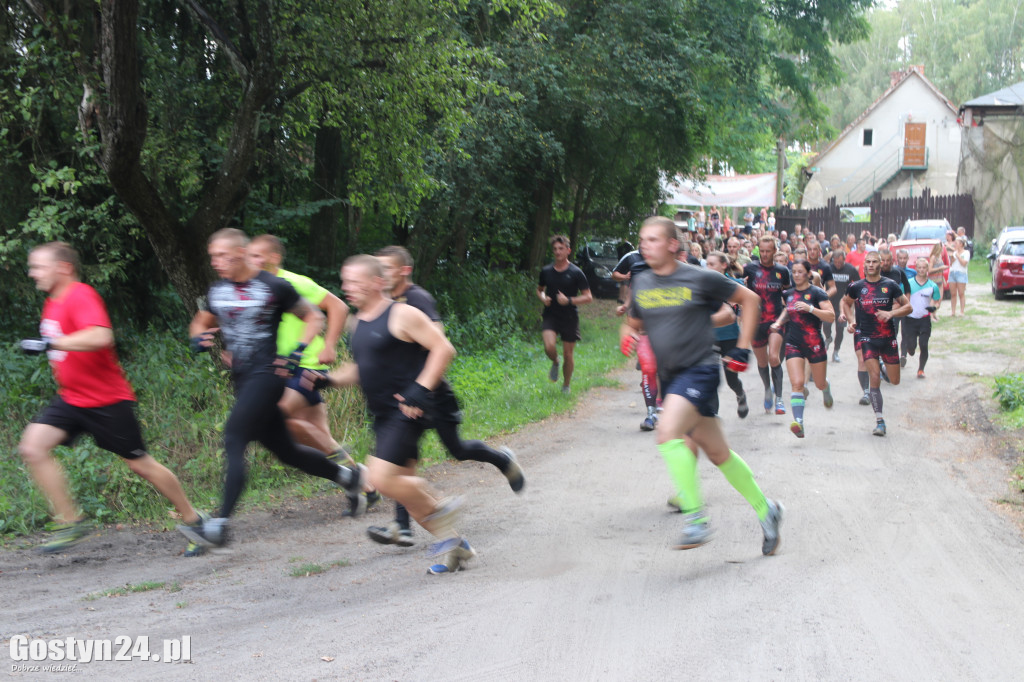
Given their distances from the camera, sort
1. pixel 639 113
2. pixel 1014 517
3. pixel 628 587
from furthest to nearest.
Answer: pixel 639 113 < pixel 1014 517 < pixel 628 587

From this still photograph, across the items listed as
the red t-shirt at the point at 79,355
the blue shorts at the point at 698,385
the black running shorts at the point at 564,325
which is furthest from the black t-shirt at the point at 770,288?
the red t-shirt at the point at 79,355

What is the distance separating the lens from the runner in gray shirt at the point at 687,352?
5.29m

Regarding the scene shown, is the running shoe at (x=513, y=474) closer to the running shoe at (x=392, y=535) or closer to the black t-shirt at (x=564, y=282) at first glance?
the running shoe at (x=392, y=535)

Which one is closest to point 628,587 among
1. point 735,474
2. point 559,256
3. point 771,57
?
point 735,474

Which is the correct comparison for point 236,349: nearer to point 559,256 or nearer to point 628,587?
point 628,587

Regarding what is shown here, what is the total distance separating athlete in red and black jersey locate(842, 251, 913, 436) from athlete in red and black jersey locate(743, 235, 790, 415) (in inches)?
30.7

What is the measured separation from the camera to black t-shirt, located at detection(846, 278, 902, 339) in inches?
405

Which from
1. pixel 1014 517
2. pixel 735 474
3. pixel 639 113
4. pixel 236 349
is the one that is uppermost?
pixel 639 113

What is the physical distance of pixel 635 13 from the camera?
16797 millimetres

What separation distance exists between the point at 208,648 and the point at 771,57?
76.7 ft

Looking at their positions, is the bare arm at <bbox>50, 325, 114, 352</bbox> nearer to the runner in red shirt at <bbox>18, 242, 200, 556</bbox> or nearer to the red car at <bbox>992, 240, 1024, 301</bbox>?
the runner in red shirt at <bbox>18, 242, 200, 556</bbox>

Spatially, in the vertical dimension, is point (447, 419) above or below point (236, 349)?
below

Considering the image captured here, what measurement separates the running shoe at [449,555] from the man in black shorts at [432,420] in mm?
362

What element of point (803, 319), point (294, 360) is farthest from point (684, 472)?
point (803, 319)
